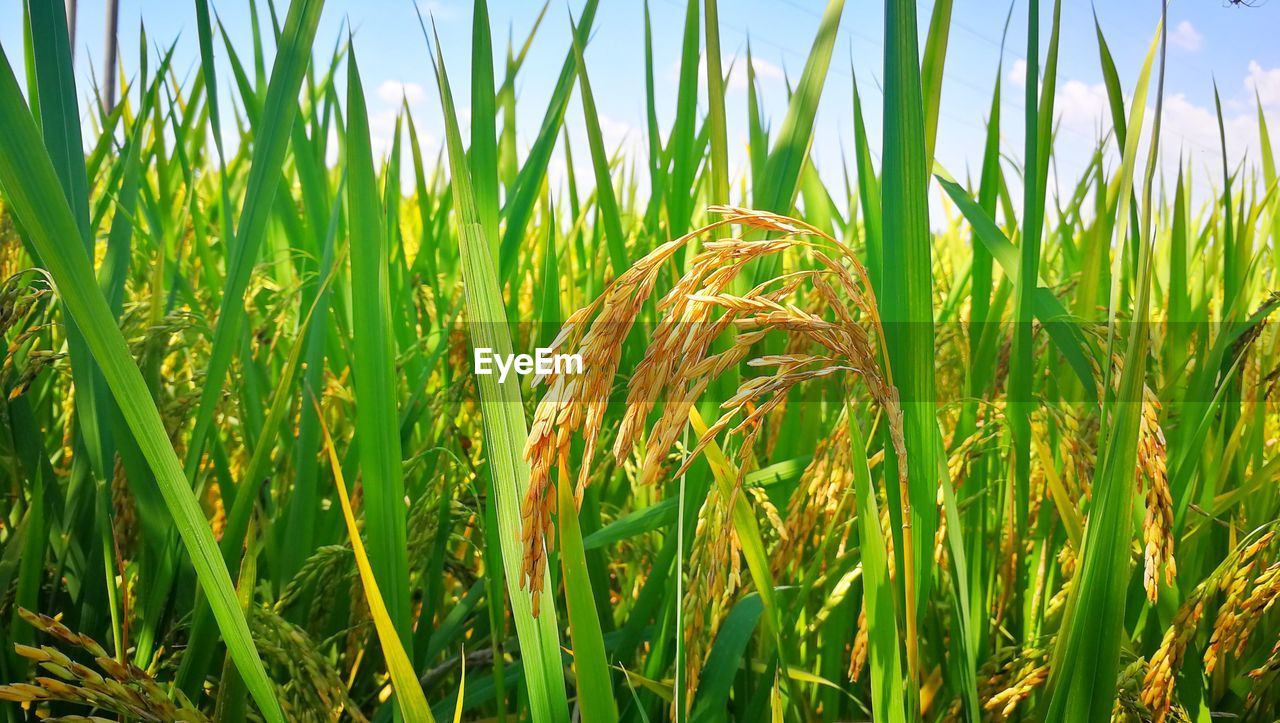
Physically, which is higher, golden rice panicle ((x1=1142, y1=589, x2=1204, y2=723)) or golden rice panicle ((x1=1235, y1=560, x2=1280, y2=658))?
golden rice panicle ((x1=1235, y1=560, x2=1280, y2=658))

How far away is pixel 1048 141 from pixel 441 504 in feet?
2.18

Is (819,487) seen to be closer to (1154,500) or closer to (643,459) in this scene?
(643,459)

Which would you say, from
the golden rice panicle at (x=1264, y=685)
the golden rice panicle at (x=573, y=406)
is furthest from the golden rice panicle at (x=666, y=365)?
the golden rice panicle at (x=1264, y=685)

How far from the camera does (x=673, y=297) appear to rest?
463 millimetres

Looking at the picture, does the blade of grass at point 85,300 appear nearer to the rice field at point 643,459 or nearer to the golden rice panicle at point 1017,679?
the rice field at point 643,459

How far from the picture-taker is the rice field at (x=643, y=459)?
483 millimetres

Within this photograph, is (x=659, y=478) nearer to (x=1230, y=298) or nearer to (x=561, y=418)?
(x=561, y=418)

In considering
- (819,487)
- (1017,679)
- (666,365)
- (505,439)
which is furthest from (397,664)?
(1017,679)

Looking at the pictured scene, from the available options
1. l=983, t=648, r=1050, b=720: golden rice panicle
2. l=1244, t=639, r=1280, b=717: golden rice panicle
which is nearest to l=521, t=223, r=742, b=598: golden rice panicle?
l=983, t=648, r=1050, b=720: golden rice panicle

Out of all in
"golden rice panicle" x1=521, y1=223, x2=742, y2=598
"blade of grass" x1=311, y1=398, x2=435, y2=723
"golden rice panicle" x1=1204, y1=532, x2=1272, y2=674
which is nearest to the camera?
"golden rice panicle" x1=521, y1=223, x2=742, y2=598

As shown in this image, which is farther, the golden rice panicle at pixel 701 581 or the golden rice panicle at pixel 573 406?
the golden rice panicle at pixel 701 581

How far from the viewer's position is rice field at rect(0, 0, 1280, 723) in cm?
48

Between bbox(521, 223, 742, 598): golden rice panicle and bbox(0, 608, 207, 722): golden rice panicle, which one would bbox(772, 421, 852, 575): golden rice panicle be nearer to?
bbox(521, 223, 742, 598): golden rice panicle

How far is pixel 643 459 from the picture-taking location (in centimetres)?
77
